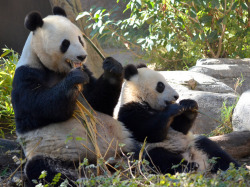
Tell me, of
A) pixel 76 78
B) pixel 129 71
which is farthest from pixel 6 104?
pixel 76 78

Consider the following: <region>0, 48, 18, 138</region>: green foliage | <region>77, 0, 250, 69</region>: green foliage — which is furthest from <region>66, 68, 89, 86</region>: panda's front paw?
<region>77, 0, 250, 69</region>: green foliage

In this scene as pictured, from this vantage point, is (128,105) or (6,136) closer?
(128,105)

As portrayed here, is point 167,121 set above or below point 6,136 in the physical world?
above

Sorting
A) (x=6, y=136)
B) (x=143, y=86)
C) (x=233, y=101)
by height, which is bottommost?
(x=6, y=136)

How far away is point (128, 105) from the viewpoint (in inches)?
180

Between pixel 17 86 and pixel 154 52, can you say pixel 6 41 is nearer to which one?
pixel 154 52

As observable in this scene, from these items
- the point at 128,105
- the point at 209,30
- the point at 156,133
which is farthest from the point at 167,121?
the point at 209,30

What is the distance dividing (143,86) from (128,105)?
1.05 ft

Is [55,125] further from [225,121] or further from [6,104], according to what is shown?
[225,121]

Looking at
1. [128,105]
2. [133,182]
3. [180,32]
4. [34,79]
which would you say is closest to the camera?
[133,182]

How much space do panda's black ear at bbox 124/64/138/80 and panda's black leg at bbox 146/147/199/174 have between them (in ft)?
3.21

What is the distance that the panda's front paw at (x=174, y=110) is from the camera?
4277 mm

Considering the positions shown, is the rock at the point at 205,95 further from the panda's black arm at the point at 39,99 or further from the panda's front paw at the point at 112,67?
the panda's black arm at the point at 39,99

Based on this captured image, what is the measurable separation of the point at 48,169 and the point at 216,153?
1.82 metres
